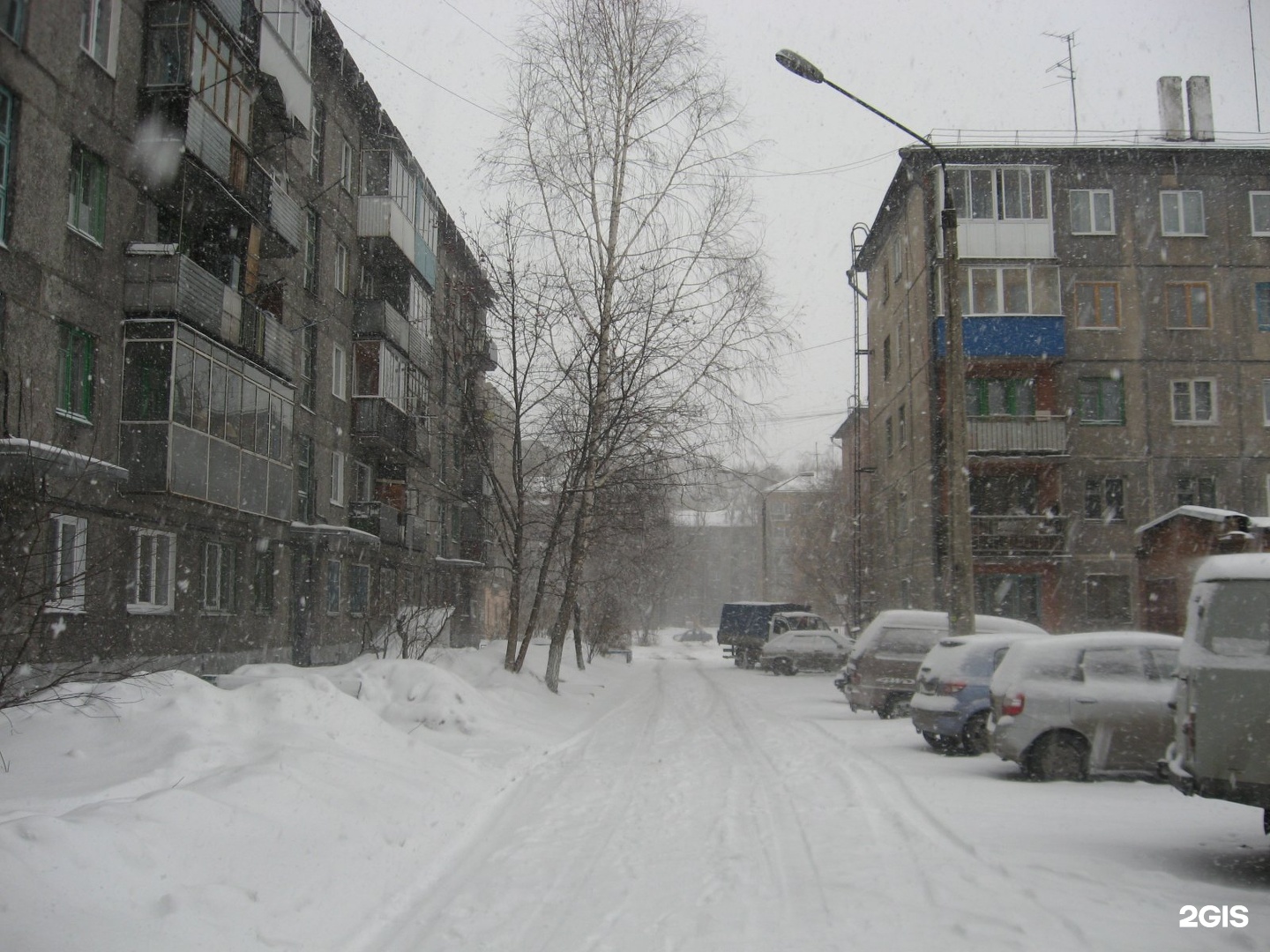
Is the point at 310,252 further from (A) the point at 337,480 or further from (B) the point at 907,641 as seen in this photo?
(B) the point at 907,641

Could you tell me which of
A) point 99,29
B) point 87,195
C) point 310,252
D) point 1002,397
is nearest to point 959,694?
point 87,195

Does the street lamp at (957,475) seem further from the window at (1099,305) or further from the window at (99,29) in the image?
the window at (1099,305)

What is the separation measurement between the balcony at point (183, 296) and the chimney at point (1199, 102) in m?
30.3

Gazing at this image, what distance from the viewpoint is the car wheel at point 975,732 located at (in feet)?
41.2

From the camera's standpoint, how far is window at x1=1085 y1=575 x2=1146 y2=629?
30969 mm

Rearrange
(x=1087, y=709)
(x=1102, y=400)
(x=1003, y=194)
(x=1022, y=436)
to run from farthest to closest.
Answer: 1. (x=1102, y=400)
2. (x=1003, y=194)
3. (x=1022, y=436)
4. (x=1087, y=709)

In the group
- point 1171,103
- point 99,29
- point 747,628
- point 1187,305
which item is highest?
point 1171,103

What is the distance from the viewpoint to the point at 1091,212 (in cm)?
3169

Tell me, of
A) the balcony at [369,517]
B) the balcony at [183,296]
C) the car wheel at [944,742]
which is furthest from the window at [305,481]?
the car wheel at [944,742]

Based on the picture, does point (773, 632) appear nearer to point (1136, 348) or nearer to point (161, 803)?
point (1136, 348)

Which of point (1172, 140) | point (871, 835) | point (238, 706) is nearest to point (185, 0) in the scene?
point (238, 706)

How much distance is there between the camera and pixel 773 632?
3944 centimetres

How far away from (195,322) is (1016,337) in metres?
22.5

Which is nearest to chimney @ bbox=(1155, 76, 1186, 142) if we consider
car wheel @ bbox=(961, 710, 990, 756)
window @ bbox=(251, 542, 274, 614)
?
car wheel @ bbox=(961, 710, 990, 756)
